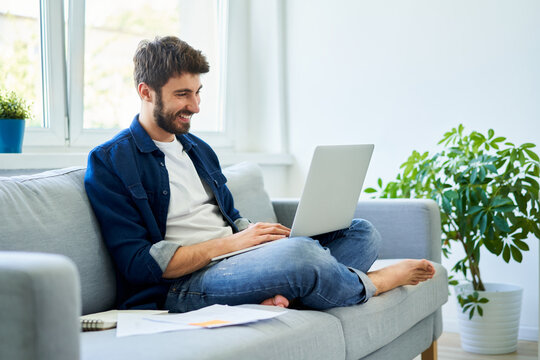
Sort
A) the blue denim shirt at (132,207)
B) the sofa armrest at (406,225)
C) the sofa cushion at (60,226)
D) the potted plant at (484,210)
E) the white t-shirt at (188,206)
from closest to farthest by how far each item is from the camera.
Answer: the sofa cushion at (60,226) → the blue denim shirt at (132,207) → the white t-shirt at (188,206) → the sofa armrest at (406,225) → the potted plant at (484,210)

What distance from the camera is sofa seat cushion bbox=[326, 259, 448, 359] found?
67.4 inches

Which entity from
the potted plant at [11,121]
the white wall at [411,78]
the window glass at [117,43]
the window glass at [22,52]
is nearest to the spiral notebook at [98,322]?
the potted plant at [11,121]

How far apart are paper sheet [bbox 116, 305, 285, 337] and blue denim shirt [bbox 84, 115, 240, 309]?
19 cm

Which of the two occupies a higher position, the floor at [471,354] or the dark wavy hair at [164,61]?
the dark wavy hair at [164,61]

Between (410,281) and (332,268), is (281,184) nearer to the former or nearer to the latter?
(410,281)

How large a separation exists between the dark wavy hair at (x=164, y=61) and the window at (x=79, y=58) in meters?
0.70

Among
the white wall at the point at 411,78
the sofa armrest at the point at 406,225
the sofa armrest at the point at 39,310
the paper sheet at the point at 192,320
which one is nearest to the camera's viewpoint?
the sofa armrest at the point at 39,310

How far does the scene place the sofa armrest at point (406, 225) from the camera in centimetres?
236

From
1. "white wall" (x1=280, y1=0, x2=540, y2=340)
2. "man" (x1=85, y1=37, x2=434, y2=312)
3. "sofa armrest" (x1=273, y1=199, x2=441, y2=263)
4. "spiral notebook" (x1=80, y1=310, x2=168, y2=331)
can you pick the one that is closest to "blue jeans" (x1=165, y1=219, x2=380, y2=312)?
"man" (x1=85, y1=37, x2=434, y2=312)

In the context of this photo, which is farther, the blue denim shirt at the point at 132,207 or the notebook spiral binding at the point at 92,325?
the blue denim shirt at the point at 132,207

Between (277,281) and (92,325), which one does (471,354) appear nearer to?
(277,281)

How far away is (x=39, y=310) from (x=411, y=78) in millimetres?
2551

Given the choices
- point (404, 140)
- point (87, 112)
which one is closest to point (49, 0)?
point (87, 112)

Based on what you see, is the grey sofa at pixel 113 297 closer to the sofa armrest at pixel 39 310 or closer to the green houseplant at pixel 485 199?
the sofa armrest at pixel 39 310
